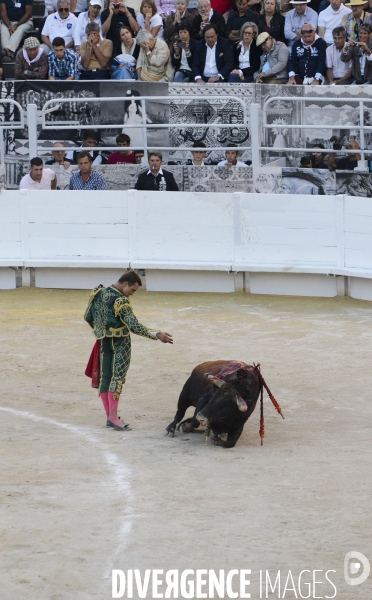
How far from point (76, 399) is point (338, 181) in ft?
20.2

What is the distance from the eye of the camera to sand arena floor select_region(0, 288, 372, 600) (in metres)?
5.83

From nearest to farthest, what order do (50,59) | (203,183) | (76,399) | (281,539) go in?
1. (281,539)
2. (76,399)
3. (203,183)
4. (50,59)

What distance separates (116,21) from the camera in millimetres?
15945

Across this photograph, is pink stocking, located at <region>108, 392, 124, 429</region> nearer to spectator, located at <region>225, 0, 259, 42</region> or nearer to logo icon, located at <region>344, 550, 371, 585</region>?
logo icon, located at <region>344, 550, 371, 585</region>

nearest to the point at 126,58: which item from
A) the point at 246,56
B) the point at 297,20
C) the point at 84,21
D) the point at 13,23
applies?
the point at 84,21

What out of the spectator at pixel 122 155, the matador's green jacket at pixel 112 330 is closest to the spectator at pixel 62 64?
the spectator at pixel 122 155

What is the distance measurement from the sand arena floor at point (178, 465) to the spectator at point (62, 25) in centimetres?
587

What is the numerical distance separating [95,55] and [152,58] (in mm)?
860

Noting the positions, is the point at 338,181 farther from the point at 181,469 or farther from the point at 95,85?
the point at 181,469

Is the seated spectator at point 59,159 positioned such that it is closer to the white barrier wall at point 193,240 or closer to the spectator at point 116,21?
the white barrier wall at point 193,240

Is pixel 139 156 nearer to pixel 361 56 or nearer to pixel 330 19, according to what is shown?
pixel 361 56

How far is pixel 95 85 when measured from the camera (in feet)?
50.0

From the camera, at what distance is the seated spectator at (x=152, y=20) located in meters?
15.8

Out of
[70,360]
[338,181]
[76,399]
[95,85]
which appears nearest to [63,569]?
[76,399]
